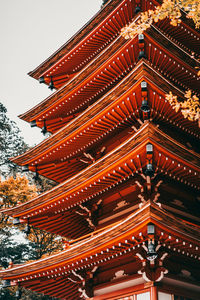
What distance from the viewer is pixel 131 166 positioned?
8883 millimetres

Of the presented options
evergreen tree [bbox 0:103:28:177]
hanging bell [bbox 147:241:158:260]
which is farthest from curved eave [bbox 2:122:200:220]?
evergreen tree [bbox 0:103:28:177]

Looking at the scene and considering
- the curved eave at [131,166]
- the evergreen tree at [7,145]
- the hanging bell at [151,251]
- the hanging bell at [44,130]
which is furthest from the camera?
the evergreen tree at [7,145]

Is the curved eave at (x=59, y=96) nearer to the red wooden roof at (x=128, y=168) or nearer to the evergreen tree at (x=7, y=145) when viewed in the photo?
the red wooden roof at (x=128, y=168)

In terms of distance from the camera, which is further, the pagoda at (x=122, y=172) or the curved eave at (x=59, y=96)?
the curved eave at (x=59, y=96)

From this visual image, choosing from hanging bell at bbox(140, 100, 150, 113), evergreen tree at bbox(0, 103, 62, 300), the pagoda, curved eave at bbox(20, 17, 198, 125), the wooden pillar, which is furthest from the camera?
evergreen tree at bbox(0, 103, 62, 300)

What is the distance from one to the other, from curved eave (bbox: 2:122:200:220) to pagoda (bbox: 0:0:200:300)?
0.03 m

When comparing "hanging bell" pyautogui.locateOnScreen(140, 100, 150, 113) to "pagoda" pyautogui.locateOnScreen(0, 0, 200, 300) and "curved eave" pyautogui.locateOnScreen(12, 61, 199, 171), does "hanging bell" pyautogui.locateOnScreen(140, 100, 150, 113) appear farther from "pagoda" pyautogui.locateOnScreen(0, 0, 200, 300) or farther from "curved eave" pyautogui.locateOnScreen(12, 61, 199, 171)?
"curved eave" pyautogui.locateOnScreen(12, 61, 199, 171)

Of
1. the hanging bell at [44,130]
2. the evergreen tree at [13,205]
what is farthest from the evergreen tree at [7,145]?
the hanging bell at [44,130]

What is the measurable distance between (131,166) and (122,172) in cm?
39

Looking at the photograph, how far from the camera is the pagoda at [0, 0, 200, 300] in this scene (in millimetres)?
8039

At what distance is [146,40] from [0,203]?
18.8m

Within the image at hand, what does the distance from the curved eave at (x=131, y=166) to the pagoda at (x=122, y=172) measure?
3 centimetres

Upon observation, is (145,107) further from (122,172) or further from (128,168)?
(122,172)

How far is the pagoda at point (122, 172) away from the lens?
26.4 feet
